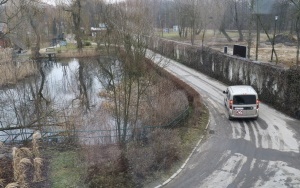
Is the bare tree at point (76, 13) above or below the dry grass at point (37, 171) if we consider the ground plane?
above

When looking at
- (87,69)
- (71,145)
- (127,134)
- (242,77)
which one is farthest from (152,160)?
(87,69)

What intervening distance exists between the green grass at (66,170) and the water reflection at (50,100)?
3538mm

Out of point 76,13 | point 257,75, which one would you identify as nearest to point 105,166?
point 257,75

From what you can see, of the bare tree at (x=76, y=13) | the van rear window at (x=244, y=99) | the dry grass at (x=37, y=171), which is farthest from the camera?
the bare tree at (x=76, y=13)

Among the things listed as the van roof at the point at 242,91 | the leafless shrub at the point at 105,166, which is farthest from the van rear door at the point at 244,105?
the leafless shrub at the point at 105,166

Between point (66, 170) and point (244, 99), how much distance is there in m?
11.6

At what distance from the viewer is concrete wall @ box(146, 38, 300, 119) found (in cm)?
2098

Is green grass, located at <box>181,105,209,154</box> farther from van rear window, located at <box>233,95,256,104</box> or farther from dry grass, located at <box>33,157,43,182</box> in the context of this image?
dry grass, located at <box>33,157,43,182</box>

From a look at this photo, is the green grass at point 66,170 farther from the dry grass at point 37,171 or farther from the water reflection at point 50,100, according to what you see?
the water reflection at point 50,100

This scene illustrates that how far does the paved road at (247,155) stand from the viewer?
43.7ft

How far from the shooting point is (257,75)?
2498 centimetres

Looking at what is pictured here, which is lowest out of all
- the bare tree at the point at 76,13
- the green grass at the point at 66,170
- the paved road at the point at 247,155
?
the green grass at the point at 66,170

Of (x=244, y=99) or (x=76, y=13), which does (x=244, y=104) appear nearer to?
(x=244, y=99)

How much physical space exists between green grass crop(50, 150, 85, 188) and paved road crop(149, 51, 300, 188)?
425 centimetres
